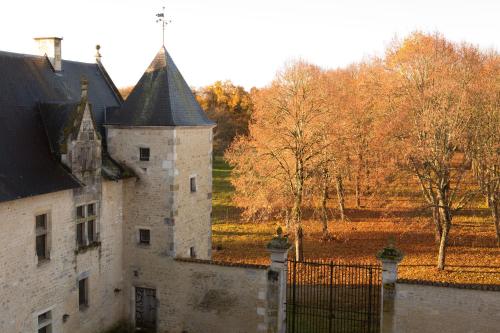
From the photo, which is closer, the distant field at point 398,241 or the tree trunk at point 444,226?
the tree trunk at point 444,226

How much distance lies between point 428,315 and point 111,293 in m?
10.4

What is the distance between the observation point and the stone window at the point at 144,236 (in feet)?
61.3

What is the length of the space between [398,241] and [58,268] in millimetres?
21679

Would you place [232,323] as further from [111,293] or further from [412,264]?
[412,264]

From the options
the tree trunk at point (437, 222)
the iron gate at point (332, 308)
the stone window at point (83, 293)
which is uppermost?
the tree trunk at point (437, 222)

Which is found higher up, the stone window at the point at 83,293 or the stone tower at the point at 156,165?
the stone tower at the point at 156,165

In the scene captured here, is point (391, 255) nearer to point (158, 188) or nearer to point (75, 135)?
point (158, 188)

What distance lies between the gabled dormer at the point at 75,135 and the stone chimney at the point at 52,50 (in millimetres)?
2751

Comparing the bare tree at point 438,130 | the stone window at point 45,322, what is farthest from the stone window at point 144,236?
the bare tree at point 438,130

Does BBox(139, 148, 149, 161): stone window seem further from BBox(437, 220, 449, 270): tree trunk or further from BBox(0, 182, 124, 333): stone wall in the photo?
BBox(437, 220, 449, 270): tree trunk

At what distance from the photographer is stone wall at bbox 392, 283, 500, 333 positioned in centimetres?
1422

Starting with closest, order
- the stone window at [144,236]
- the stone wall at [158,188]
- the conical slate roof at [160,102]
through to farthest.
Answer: the stone wall at [158,188], the conical slate roof at [160,102], the stone window at [144,236]

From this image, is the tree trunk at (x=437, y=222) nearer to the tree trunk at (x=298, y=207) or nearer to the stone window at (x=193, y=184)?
the tree trunk at (x=298, y=207)

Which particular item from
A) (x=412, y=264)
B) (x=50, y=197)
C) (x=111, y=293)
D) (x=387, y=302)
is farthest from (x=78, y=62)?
(x=412, y=264)
